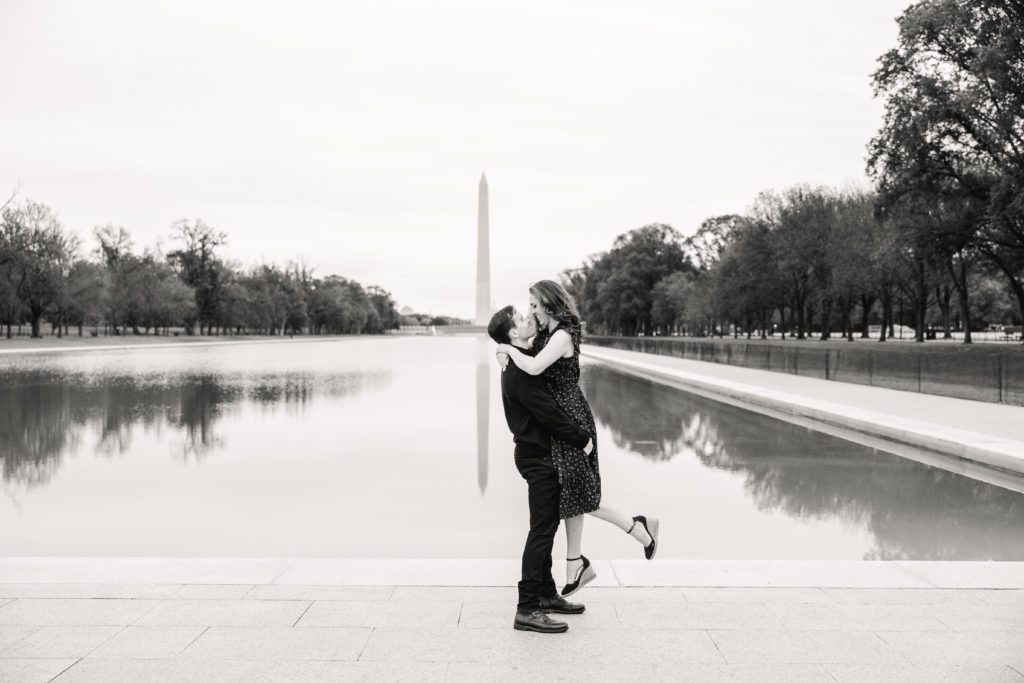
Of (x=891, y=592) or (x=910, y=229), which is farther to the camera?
(x=910, y=229)

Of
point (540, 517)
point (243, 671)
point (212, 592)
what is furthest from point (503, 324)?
point (212, 592)

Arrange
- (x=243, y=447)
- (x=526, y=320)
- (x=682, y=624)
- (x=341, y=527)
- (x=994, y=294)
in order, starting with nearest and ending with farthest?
(x=682, y=624) < (x=526, y=320) < (x=341, y=527) < (x=243, y=447) < (x=994, y=294)

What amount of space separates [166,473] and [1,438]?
15.0 feet

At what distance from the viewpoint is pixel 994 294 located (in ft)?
340

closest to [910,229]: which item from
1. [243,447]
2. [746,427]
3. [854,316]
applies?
[746,427]

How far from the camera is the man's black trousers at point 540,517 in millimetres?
4613

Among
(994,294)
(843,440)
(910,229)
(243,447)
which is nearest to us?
(243,447)

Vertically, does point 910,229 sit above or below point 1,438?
above

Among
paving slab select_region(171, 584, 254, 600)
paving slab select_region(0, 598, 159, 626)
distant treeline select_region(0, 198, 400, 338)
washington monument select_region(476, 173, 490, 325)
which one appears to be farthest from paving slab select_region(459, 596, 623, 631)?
distant treeline select_region(0, 198, 400, 338)

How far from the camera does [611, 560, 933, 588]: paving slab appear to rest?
17.2 ft

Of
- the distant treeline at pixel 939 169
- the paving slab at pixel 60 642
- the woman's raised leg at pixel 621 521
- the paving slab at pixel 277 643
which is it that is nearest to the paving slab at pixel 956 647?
the woman's raised leg at pixel 621 521

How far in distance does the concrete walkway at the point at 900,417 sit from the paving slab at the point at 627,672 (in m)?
6.97

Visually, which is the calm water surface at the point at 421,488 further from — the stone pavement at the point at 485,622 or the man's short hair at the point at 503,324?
the man's short hair at the point at 503,324

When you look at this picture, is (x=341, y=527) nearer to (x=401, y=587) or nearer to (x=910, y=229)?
(x=401, y=587)
